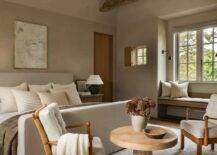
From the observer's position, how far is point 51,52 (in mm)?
5328

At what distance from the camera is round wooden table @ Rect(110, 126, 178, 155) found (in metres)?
2.20

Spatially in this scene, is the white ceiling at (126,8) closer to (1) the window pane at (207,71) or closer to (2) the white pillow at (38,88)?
(1) the window pane at (207,71)

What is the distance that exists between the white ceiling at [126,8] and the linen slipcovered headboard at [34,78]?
60.1 inches

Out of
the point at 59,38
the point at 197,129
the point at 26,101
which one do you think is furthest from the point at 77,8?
the point at 197,129

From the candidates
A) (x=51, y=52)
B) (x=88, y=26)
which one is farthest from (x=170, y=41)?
(x=51, y=52)

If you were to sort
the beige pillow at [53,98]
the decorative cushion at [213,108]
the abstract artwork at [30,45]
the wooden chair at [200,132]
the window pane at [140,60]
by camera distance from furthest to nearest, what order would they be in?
the window pane at [140,60] → the abstract artwork at [30,45] → the beige pillow at [53,98] → the decorative cushion at [213,108] → the wooden chair at [200,132]

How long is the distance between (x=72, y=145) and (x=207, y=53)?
15.2 ft

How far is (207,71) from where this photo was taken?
563 centimetres

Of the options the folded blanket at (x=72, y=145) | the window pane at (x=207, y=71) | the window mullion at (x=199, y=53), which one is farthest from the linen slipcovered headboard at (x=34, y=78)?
the window pane at (x=207, y=71)

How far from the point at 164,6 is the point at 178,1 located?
1.26 ft

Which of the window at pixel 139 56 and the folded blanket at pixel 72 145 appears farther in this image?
the window at pixel 139 56

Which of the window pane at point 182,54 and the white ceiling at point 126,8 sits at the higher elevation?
the white ceiling at point 126,8

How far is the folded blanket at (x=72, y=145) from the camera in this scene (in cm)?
209

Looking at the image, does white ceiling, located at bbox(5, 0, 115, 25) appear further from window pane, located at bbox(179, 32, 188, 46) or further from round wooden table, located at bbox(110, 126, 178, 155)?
round wooden table, located at bbox(110, 126, 178, 155)
